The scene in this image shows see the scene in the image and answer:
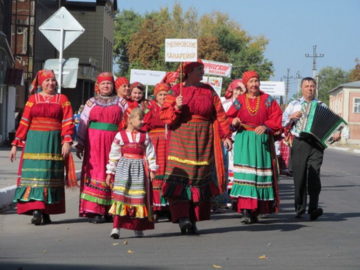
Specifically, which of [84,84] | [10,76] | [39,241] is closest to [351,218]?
[39,241]

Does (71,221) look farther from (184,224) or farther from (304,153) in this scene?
(304,153)

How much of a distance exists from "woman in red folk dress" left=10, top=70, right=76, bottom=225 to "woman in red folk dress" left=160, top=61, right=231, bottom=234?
1629mm

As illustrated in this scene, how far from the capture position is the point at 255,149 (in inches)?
527

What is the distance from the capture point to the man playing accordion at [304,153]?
14.4m

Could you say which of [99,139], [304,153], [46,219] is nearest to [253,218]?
[304,153]

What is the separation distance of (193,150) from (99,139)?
1.85 meters

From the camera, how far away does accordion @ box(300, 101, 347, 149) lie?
46.8ft

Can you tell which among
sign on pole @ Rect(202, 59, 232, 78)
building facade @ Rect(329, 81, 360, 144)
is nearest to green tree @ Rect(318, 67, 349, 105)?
building facade @ Rect(329, 81, 360, 144)

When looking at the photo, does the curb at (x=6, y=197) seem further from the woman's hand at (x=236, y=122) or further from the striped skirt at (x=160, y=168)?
the woman's hand at (x=236, y=122)

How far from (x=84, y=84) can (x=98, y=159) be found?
70.7 meters

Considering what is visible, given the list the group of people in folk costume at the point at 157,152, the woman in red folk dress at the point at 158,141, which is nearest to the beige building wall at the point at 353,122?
the woman in red folk dress at the point at 158,141

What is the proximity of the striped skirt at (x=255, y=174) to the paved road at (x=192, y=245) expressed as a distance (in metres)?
0.31

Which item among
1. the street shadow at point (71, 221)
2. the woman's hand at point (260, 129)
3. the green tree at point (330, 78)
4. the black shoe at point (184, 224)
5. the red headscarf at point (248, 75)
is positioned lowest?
the street shadow at point (71, 221)

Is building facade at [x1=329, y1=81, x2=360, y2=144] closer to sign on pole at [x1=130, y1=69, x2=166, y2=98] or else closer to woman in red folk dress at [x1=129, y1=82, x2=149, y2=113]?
sign on pole at [x1=130, y1=69, x2=166, y2=98]
